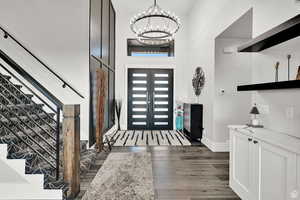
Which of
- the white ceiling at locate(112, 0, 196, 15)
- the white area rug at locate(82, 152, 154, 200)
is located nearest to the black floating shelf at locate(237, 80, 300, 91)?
the white area rug at locate(82, 152, 154, 200)

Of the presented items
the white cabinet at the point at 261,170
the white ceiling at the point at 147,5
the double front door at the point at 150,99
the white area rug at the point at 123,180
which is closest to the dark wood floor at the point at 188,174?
the white area rug at the point at 123,180

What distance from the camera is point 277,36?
6.59 ft

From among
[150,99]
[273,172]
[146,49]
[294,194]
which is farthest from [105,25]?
[294,194]

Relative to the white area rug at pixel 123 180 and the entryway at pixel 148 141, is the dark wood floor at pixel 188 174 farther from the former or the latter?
the entryway at pixel 148 141

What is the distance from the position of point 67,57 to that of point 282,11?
3834 mm

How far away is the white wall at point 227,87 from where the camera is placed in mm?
4418

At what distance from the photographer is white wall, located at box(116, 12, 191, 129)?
714 cm

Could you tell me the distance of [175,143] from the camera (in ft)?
16.6

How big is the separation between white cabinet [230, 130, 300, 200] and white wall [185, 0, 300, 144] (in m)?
0.43

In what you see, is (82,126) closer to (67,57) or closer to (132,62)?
(67,57)

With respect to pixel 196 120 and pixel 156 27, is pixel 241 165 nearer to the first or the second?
pixel 196 120

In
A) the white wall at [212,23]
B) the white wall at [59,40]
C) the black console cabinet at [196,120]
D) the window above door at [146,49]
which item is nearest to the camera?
the white wall at [212,23]

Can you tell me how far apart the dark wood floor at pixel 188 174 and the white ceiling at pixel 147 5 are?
477 cm

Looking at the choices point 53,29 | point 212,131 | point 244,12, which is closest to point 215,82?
point 212,131
